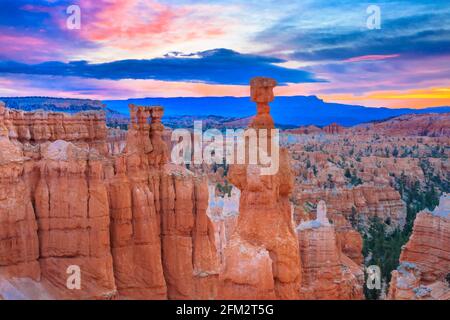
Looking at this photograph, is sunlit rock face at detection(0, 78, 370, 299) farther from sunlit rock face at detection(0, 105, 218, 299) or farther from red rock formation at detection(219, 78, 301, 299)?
red rock formation at detection(219, 78, 301, 299)

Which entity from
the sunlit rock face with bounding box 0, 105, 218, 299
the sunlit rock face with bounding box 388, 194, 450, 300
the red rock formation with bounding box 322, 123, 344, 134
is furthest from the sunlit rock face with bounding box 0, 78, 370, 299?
the red rock formation with bounding box 322, 123, 344, 134

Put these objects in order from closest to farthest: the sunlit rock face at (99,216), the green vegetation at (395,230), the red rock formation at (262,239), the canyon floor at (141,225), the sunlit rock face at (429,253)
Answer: the red rock formation at (262,239) < the canyon floor at (141,225) < the sunlit rock face at (429,253) < the sunlit rock face at (99,216) < the green vegetation at (395,230)

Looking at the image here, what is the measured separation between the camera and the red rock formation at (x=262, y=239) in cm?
911

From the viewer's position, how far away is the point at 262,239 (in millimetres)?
9578

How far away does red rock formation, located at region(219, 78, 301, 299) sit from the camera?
9.11 m

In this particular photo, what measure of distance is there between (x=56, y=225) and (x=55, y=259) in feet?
2.74

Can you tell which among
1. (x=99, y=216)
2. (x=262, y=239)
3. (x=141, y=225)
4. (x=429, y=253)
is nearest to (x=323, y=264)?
(x=429, y=253)

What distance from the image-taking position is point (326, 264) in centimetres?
1523

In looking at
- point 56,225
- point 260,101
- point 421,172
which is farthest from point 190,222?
point 421,172

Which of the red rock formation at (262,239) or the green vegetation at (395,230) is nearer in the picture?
the red rock formation at (262,239)

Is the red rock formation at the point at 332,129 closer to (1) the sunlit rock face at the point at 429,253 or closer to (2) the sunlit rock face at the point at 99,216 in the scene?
(1) the sunlit rock face at the point at 429,253

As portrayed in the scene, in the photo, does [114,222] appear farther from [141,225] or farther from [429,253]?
[429,253]

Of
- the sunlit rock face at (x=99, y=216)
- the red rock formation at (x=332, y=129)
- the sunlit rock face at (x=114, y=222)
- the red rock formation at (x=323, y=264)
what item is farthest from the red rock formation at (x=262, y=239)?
the red rock formation at (x=332, y=129)
